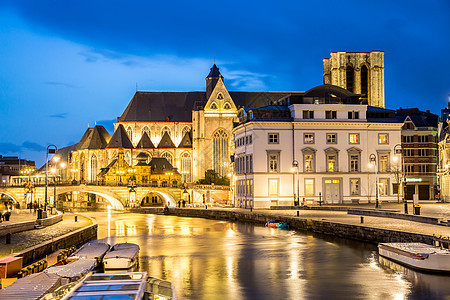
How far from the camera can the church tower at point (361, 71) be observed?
105 metres

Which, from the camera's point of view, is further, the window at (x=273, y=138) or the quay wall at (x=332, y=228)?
the window at (x=273, y=138)

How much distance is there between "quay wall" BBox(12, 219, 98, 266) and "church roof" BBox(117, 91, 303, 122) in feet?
303

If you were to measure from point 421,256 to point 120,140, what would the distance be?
107158mm

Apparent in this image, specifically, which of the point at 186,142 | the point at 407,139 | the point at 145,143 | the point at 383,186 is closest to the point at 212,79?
the point at 186,142

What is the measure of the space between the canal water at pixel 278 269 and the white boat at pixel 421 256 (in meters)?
0.47

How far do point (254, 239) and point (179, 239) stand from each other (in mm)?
5610

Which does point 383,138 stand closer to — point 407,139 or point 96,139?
point 407,139

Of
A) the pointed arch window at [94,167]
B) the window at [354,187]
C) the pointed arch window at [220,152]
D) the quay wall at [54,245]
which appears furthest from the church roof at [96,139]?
the quay wall at [54,245]

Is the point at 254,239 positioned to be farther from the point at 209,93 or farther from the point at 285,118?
the point at 209,93

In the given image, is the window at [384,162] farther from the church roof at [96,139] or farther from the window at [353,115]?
the church roof at [96,139]

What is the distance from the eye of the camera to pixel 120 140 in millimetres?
127688

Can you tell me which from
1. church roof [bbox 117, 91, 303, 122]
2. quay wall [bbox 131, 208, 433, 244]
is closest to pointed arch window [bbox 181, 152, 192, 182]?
church roof [bbox 117, 91, 303, 122]

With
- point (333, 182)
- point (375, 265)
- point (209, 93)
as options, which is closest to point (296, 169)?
point (333, 182)

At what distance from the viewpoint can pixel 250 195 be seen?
61.5m
